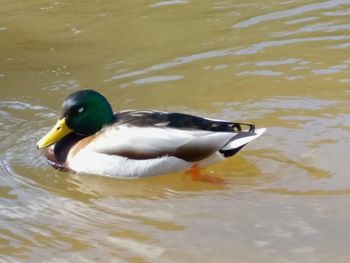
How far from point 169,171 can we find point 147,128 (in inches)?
14.1

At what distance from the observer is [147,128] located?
593 cm

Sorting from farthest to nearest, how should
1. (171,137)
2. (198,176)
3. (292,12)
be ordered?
1. (292,12)
2. (198,176)
3. (171,137)

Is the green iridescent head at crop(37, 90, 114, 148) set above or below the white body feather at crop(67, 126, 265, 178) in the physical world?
above

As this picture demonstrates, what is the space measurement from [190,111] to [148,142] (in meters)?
1.39

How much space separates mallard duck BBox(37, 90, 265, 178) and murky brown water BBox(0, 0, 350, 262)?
0.45 feet

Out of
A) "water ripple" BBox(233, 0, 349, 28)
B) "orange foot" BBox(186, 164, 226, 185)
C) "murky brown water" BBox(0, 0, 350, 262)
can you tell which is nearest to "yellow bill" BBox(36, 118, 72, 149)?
"murky brown water" BBox(0, 0, 350, 262)

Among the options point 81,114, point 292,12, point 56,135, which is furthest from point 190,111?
point 292,12

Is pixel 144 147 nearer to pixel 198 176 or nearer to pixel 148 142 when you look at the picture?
pixel 148 142

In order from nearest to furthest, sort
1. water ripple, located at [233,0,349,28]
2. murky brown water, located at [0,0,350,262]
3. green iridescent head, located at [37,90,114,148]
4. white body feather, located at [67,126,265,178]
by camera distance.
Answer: murky brown water, located at [0,0,350,262], white body feather, located at [67,126,265,178], green iridescent head, located at [37,90,114,148], water ripple, located at [233,0,349,28]

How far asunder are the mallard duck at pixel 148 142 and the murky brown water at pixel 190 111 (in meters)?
0.14

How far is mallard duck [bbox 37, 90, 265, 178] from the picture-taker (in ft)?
19.4

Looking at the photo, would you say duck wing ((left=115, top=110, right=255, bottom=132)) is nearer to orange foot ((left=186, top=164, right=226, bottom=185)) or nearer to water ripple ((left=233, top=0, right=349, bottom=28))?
orange foot ((left=186, top=164, right=226, bottom=185))

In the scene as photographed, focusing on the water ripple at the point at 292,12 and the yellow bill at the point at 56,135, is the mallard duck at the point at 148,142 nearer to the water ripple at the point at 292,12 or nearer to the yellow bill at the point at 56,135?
the yellow bill at the point at 56,135

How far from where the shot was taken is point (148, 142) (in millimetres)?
5910
